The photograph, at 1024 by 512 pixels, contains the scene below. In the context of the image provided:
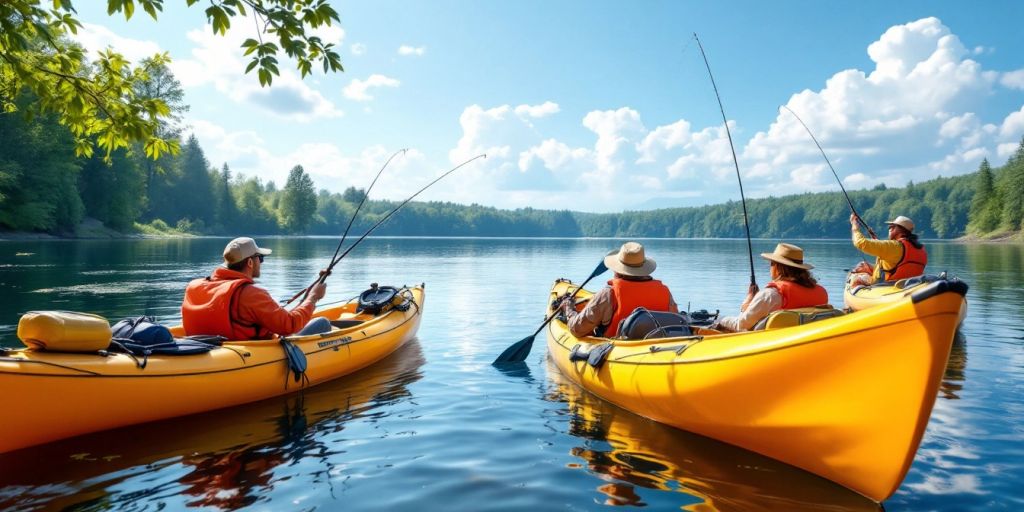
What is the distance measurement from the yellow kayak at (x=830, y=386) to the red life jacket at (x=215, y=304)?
4.96 m

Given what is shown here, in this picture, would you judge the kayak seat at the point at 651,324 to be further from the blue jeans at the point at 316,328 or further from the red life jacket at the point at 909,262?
the red life jacket at the point at 909,262

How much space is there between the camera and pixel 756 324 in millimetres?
6293

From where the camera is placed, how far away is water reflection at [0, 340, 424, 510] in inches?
182

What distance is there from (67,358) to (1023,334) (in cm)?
1565

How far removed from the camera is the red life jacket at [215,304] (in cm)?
698

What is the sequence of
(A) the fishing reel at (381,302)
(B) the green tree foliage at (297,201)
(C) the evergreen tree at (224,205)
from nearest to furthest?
(A) the fishing reel at (381,302)
(C) the evergreen tree at (224,205)
(B) the green tree foliage at (297,201)

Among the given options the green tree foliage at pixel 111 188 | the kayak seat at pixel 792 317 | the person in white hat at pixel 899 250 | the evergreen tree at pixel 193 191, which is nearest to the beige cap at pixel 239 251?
the kayak seat at pixel 792 317

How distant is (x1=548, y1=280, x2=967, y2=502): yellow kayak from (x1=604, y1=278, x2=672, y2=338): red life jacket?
130 centimetres

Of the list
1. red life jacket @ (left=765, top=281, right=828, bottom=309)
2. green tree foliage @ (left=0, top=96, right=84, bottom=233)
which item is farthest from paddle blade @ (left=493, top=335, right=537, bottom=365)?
green tree foliage @ (left=0, top=96, right=84, bottom=233)

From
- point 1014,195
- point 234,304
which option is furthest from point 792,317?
point 1014,195

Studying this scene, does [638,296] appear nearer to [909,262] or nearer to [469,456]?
[469,456]

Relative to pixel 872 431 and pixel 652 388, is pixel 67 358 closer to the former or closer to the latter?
pixel 652 388

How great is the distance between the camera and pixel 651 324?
23.3 feet

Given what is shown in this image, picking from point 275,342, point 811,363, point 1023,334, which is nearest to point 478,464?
point 811,363
